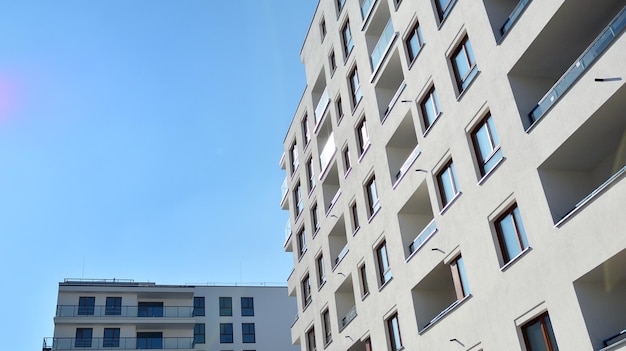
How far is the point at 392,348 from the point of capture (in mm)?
24984

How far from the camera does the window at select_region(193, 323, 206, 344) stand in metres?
67.6

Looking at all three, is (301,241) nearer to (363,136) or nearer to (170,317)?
(363,136)

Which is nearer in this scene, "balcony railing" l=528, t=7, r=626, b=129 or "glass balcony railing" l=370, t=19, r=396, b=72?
"balcony railing" l=528, t=7, r=626, b=129

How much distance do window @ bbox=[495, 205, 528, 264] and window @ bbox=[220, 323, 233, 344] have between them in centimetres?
5369

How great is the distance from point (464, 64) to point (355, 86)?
1024 cm

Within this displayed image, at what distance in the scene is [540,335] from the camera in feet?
54.4

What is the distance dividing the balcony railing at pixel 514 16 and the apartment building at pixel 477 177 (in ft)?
0.20

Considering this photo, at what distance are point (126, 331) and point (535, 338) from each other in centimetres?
5380

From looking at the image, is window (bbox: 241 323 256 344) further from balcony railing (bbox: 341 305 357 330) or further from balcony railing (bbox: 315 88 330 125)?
balcony railing (bbox: 341 305 357 330)

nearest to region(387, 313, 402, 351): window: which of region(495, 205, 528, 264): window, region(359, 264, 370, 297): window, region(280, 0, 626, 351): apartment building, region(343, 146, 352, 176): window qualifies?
region(280, 0, 626, 351): apartment building

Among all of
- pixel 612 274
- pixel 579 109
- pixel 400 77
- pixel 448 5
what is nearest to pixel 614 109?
pixel 579 109

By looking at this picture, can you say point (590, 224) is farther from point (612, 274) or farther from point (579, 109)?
point (579, 109)

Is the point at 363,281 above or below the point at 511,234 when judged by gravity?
above

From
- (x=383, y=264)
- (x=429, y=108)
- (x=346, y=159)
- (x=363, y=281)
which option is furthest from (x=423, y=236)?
(x=346, y=159)
